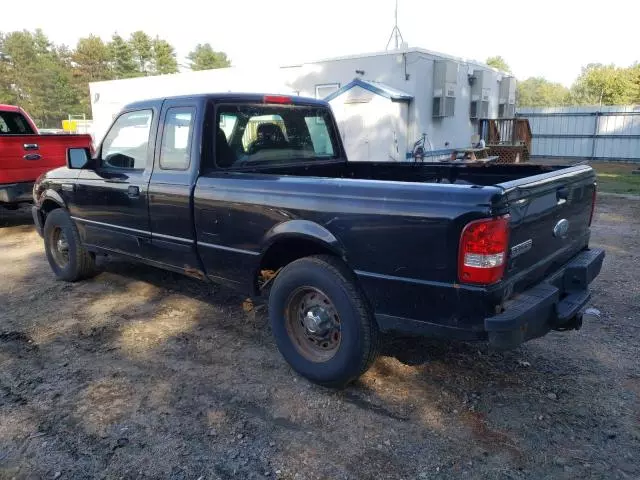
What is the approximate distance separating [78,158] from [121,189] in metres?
0.89

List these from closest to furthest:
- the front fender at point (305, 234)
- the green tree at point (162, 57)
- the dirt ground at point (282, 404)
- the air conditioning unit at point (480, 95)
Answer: the dirt ground at point (282, 404) < the front fender at point (305, 234) < the air conditioning unit at point (480, 95) < the green tree at point (162, 57)

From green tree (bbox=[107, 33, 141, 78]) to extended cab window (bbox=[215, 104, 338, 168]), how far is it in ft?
212

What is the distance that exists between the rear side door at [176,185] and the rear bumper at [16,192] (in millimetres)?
5140

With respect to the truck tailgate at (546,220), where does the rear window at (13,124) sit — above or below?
above

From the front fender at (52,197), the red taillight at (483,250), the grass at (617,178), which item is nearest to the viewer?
the red taillight at (483,250)

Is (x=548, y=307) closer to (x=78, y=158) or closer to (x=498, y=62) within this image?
(x=78, y=158)

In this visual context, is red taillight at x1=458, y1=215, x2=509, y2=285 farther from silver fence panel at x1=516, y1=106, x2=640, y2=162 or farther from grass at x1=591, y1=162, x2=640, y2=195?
silver fence panel at x1=516, y1=106, x2=640, y2=162

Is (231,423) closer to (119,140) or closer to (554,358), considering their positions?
(554,358)

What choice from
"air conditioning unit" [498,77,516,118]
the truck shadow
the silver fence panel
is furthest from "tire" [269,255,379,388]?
the silver fence panel

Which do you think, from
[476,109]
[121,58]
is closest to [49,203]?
[476,109]

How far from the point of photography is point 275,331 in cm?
365

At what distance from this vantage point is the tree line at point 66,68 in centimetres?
6103

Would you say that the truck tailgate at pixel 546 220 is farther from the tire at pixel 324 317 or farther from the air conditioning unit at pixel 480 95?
the air conditioning unit at pixel 480 95

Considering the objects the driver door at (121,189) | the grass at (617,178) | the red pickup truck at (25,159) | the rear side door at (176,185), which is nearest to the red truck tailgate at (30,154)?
the red pickup truck at (25,159)
